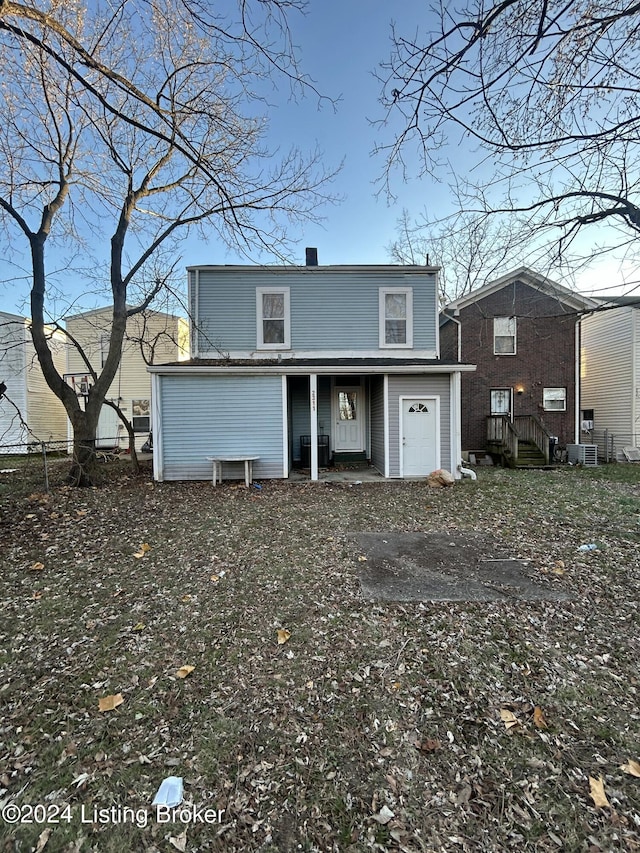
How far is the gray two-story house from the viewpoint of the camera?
9305mm

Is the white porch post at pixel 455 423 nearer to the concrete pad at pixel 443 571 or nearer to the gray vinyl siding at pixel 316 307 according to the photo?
the gray vinyl siding at pixel 316 307

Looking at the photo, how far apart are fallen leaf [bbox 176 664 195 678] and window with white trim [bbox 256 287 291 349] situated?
29.1ft

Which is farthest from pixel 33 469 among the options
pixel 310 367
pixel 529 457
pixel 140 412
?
pixel 529 457

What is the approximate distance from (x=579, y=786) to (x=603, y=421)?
17774 mm

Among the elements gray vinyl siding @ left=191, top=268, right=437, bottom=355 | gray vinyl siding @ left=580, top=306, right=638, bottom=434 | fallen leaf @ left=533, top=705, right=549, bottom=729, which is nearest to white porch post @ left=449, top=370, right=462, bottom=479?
gray vinyl siding @ left=191, top=268, right=437, bottom=355

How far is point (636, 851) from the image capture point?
1.46 meters

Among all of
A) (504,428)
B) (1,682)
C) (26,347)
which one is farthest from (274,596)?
(26,347)

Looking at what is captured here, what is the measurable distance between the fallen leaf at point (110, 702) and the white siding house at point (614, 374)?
17.0 meters

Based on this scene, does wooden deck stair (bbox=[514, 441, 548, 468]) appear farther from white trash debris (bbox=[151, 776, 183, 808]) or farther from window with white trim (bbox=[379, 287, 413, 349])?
white trash debris (bbox=[151, 776, 183, 808])

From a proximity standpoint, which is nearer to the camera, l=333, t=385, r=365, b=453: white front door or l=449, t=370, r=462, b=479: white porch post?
l=449, t=370, r=462, b=479: white porch post

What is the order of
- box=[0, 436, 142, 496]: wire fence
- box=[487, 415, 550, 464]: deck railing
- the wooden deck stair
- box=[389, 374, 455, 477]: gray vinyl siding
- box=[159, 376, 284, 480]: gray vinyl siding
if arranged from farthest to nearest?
1. box=[487, 415, 550, 464]: deck railing
2. the wooden deck stair
3. box=[389, 374, 455, 477]: gray vinyl siding
4. box=[159, 376, 284, 480]: gray vinyl siding
5. box=[0, 436, 142, 496]: wire fence

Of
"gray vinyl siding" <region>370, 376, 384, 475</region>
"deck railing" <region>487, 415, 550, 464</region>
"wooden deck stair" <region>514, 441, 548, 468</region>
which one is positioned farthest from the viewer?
"deck railing" <region>487, 415, 550, 464</region>

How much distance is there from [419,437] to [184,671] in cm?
805

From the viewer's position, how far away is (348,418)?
12.1m
